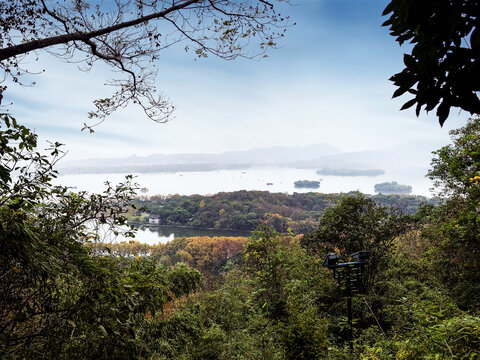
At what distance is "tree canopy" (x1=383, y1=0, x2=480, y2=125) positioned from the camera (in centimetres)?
83

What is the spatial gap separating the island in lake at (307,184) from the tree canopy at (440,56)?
47.7 m

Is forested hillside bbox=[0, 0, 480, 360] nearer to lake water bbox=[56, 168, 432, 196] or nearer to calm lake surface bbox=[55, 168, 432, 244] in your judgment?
calm lake surface bbox=[55, 168, 432, 244]

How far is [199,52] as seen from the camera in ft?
8.89

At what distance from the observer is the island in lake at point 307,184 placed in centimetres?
4782

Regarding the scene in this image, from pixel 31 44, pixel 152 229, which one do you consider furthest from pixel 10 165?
pixel 152 229

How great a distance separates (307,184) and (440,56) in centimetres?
4974

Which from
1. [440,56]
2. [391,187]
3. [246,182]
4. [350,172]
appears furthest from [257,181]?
[440,56]

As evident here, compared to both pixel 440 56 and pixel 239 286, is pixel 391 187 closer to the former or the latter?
pixel 239 286

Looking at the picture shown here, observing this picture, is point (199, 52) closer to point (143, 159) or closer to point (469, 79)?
point (469, 79)

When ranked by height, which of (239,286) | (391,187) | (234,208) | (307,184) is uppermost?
(239,286)

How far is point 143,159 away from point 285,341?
4943 centimetres

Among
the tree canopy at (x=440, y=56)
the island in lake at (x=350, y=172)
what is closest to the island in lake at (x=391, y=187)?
the island in lake at (x=350, y=172)

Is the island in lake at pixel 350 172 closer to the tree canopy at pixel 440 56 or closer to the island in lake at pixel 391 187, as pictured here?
the island in lake at pixel 391 187

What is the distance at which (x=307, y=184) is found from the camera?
4919cm
